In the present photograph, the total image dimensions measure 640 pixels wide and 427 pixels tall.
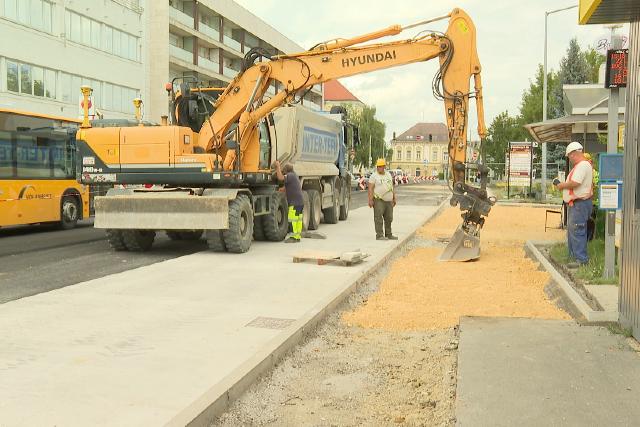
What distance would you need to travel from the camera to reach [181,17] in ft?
153

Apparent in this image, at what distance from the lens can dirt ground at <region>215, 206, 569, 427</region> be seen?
4.62 metres

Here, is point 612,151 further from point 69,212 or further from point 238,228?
point 69,212

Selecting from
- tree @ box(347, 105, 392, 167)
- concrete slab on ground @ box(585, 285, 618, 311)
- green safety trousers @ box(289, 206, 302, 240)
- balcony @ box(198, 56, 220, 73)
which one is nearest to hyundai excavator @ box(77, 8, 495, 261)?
green safety trousers @ box(289, 206, 302, 240)

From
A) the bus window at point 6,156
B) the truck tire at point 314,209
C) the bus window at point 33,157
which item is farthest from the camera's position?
the truck tire at point 314,209

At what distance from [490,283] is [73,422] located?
22.9 ft

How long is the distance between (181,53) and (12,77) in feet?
62.5

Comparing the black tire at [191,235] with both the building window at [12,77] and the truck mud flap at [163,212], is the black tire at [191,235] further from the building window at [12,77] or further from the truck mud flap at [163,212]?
the building window at [12,77]

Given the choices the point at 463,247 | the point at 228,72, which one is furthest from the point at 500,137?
the point at 463,247

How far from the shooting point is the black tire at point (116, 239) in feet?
41.9

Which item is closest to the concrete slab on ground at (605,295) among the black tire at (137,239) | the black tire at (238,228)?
the black tire at (238,228)

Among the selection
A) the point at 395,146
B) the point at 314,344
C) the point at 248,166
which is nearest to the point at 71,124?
the point at 248,166

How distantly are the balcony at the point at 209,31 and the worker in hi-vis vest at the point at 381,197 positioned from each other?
38.4 meters

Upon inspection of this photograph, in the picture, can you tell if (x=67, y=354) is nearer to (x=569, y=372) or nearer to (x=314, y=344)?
(x=314, y=344)

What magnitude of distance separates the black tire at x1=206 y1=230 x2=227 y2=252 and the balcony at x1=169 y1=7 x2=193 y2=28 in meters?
35.9
